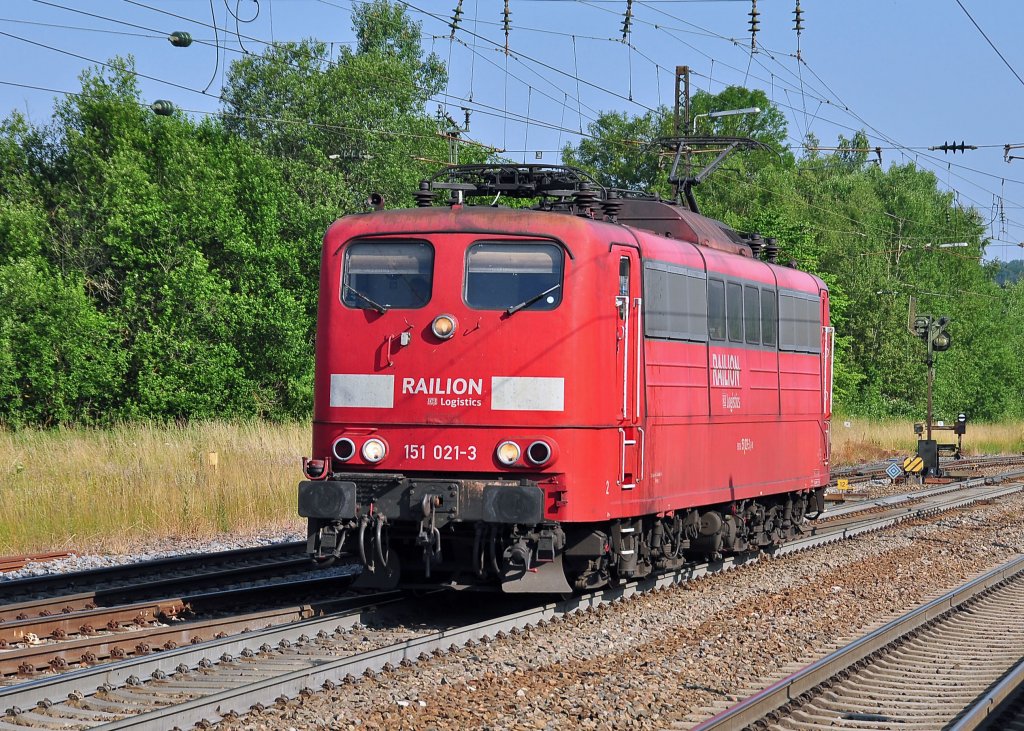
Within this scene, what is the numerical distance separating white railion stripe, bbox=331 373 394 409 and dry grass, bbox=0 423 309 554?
542 cm

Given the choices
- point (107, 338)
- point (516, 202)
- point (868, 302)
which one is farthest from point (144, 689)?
point (868, 302)

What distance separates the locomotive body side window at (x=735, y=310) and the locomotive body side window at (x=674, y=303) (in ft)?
2.28

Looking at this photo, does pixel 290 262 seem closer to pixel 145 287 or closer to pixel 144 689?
pixel 145 287

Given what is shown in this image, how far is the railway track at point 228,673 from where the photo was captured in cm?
720

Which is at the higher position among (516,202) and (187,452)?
(516,202)

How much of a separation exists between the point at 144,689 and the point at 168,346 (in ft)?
77.8

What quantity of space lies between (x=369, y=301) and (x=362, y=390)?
719mm

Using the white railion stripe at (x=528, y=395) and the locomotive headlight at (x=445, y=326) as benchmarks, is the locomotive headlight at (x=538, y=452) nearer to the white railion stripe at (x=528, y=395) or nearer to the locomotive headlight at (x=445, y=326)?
the white railion stripe at (x=528, y=395)

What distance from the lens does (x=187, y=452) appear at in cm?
1934

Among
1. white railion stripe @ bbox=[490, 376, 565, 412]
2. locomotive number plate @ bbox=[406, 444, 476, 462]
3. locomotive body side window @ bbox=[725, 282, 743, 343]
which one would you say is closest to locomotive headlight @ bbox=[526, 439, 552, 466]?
white railion stripe @ bbox=[490, 376, 565, 412]

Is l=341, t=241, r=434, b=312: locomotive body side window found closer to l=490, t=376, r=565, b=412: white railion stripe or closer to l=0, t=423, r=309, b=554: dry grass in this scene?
l=490, t=376, r=565, b=412: white railion stripe

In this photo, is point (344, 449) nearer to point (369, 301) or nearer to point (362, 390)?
point (362, 390)

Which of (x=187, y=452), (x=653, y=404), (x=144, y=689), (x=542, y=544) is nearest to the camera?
(x=144, y=689)

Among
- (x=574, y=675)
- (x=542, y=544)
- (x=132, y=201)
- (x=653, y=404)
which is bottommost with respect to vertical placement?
(x=574, y=675)
